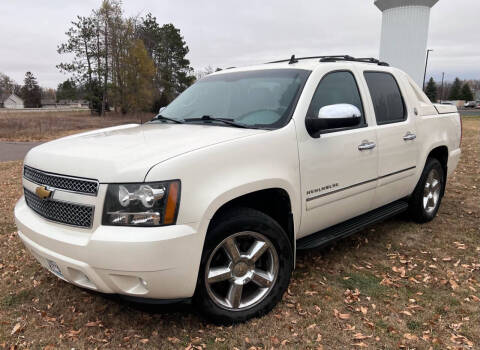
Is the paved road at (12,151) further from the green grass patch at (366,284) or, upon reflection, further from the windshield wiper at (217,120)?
the green grass patch at (366,284)

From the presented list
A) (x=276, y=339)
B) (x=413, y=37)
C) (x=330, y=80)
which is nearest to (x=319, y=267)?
(x=276, y=339)

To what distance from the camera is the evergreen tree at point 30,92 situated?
Result: 3912 inches

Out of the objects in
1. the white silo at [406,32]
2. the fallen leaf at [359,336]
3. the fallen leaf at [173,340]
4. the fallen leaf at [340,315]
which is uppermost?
the white silo at [406,32]

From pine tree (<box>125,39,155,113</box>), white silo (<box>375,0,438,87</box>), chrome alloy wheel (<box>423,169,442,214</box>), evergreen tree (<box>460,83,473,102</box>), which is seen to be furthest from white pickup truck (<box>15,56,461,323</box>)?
evergreen tree (<box>460,83,473,102</box>)

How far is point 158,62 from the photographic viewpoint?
164 feet

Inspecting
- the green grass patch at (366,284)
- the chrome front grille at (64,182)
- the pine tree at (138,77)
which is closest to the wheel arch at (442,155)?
the green grass patch at (366,284)

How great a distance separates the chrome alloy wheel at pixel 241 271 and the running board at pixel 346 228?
42 centimetres

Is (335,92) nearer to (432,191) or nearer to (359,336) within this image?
(359,336)

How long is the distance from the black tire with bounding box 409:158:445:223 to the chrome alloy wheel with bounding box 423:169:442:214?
1 centimetres

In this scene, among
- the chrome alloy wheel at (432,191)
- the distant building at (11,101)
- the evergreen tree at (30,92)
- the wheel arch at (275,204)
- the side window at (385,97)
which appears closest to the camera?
the wheel arch at (275,204)

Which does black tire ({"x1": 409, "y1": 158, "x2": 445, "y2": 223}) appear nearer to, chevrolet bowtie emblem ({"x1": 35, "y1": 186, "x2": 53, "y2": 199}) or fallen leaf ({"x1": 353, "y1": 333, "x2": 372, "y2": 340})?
fallen leaf ({"x1": 353, "y1": 333, "x2": 372, "y2": 340})

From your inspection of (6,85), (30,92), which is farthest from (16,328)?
(6,85)

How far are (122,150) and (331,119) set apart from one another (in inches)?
60.9

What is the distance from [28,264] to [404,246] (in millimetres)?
4038
